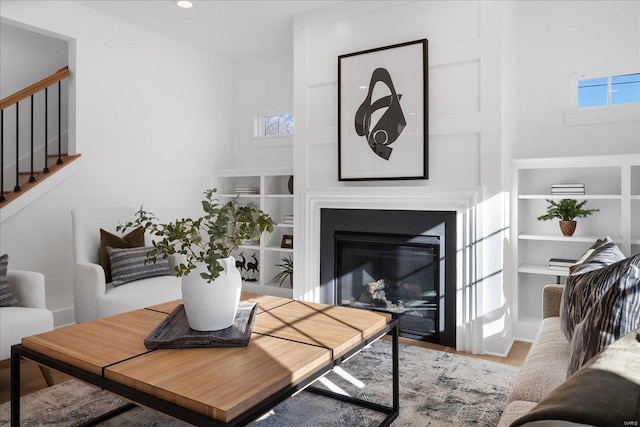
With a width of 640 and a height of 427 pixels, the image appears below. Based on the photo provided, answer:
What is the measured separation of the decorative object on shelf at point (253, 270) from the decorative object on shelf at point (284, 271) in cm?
27

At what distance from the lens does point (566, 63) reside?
11.2 ft

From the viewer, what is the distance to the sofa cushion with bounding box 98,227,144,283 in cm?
333

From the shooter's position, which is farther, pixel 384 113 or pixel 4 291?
pixel 384 113

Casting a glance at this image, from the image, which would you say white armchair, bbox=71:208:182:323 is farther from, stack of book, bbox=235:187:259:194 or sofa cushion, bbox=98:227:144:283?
stack of book, bbox=235:187:259:194

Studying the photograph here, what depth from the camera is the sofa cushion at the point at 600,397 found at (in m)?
0.62

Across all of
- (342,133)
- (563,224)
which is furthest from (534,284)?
(342,133)

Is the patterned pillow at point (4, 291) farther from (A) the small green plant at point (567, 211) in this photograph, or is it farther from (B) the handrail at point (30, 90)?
(A) the small green plant at point (567, 211)

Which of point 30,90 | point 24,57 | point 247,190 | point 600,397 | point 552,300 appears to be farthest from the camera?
point 247,190

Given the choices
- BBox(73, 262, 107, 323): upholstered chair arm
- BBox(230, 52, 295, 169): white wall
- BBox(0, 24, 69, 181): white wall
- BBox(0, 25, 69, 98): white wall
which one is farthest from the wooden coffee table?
BBox(0, 25, 69, 98): white wall

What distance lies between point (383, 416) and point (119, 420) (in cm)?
127

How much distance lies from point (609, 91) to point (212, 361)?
3420mm

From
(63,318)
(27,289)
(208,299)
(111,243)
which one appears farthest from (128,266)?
(208,299)

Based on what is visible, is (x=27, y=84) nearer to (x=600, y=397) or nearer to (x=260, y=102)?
(x=260, y=102)

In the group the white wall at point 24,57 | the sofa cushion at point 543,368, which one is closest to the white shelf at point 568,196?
the sofa cushion at point 543,368
